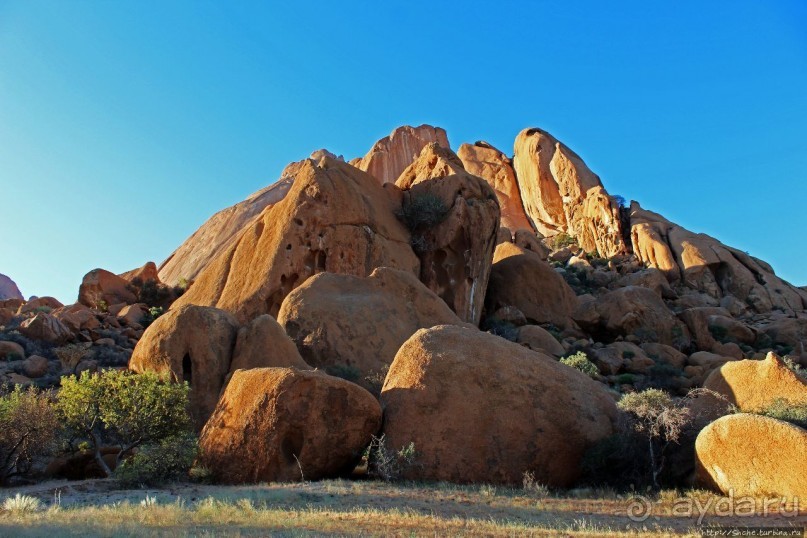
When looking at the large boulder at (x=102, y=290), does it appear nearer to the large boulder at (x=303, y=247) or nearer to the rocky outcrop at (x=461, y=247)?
the large boulder at (x=303, y=247)

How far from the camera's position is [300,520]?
27.6ft

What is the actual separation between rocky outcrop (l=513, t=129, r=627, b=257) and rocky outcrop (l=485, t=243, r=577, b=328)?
2200cm

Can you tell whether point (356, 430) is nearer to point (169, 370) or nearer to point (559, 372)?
point (559, 372)

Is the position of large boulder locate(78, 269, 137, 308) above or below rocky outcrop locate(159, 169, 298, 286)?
below

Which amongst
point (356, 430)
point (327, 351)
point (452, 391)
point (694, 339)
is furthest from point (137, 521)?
point (694, 339)

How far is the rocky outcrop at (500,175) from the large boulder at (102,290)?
133 ft

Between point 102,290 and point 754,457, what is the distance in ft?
110

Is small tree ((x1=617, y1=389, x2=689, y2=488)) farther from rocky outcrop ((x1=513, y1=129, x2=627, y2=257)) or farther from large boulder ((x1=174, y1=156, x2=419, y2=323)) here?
rocky outcrop ((x1=513, y1=129, x2=627, y2=257))

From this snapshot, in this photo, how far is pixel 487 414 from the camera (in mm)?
12953

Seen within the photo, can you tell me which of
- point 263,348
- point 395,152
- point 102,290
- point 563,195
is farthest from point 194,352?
point 395,152

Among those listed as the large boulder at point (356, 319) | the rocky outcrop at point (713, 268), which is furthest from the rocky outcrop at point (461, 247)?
the rocky outcrop at point (713, 268)

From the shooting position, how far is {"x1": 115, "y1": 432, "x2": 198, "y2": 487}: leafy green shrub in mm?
12477

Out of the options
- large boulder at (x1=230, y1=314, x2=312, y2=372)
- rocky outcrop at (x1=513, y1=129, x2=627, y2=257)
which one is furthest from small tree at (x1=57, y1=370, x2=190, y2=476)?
rocky outcrop at (x1=513, y1=129, x2=627, y2=257)

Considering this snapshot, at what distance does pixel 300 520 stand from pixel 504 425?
5.50 meters
